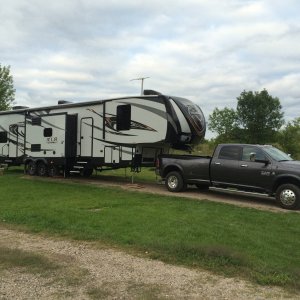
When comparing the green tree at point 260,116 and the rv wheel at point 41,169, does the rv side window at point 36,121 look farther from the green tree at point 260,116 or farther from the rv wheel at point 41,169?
the green tree at point 260,116

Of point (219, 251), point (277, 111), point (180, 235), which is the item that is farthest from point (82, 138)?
point (277, 111)

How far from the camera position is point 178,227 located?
9.02 m

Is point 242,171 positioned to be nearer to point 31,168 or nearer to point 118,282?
point 118,282

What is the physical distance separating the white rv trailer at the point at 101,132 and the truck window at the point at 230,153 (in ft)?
7.68

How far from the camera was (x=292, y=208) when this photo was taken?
39.9 ft

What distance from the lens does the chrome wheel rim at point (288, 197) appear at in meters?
12.2

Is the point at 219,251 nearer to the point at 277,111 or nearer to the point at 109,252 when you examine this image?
the point at 109,252

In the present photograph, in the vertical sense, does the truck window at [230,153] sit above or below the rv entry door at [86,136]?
below

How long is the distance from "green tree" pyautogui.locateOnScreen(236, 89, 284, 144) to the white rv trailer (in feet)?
162

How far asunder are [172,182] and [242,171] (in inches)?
116

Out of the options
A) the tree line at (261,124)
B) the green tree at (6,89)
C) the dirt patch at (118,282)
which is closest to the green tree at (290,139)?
the tree line at (261,124)

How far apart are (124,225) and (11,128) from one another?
52.5 ft

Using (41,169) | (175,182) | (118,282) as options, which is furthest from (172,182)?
(118,282)

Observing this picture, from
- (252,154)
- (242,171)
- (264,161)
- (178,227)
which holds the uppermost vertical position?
(252,154)
